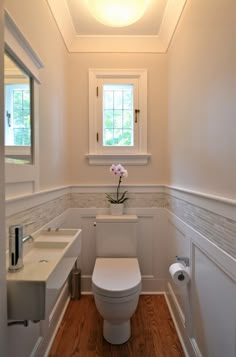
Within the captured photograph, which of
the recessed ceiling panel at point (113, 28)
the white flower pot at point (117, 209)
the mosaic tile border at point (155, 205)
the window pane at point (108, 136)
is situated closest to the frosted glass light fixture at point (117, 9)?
the recessed ceiling panel at point (113, 28)

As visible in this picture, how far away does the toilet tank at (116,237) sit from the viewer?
211 centimetres

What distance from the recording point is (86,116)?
2328 mm

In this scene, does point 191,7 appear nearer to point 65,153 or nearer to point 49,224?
point 65,153

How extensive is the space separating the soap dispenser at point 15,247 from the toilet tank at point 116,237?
1.17m

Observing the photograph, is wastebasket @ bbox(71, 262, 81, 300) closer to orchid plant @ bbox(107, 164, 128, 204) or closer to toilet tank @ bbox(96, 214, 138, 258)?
toilet tank @ bbox(96, 214, 138, 258)

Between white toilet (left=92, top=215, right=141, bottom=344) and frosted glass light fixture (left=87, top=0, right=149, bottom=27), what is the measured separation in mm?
1530

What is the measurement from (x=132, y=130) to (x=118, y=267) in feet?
4.13

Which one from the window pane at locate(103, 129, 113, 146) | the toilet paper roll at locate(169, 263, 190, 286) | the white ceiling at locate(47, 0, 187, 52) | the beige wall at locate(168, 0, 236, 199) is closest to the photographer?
the beige wall at locate(168, 0, 236, 199)

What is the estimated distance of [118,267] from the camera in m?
1.85

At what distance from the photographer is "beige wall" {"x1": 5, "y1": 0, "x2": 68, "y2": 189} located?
4.23 feet

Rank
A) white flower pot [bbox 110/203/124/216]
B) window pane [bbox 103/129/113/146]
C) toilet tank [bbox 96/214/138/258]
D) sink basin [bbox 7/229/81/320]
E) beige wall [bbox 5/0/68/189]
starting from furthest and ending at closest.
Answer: window pane [bbox 103/129/113/146], white flower pot [bbox 110/203/124/216], toilet tank [bbox 96/214/138/258], beige wall [bbox 5/0/68/189], sink basin [bbox 7/229/81/320]

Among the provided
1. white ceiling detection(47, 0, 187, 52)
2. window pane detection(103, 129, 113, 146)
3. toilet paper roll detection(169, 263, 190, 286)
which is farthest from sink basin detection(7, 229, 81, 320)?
white ceiling detection(47, 0, 187, 52)

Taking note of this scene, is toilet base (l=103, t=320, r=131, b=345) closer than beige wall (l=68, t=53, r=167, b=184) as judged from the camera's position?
Yes

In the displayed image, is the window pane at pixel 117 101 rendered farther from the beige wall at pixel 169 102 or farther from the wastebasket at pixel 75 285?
the wastebasket at pixel 75 285
